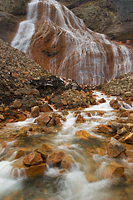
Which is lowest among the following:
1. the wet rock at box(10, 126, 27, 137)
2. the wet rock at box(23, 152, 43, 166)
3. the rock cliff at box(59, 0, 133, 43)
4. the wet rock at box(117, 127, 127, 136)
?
the wet rock at box(117, 127, 127, 136)

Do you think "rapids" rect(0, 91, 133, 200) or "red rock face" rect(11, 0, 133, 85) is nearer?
"rapids" rect(0, 91, 133, 200)

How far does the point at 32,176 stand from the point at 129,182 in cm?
136

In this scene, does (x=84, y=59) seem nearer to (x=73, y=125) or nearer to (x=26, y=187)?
(x=73, y=125)

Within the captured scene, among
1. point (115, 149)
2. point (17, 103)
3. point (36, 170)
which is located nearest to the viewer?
point (36, 170)

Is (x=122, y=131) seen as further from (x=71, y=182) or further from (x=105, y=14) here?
(x=105, y=14)

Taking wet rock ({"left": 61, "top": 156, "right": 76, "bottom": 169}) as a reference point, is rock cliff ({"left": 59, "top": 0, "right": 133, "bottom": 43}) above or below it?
above

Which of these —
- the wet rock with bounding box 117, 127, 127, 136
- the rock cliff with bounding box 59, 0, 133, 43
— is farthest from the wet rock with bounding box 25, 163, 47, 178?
the rock cliff with bounding box 59, 0, 133, 43

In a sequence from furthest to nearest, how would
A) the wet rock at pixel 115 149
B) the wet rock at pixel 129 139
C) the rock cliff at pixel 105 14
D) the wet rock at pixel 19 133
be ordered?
the rock cliff at pixel 105 14 < the wet rock at pixel 19 133 < the wet rock at pixel 129 139 < the wet rock at pixel 115 149

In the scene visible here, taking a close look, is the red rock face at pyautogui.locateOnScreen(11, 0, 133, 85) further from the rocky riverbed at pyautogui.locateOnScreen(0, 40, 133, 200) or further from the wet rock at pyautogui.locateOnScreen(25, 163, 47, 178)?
the wet rock at pyautogui.locateOnScreen(25, 163, 47, 178)

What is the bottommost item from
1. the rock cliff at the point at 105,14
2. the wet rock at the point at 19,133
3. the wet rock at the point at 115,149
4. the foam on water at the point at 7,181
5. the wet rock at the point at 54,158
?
the wet rock at the point at 115,149

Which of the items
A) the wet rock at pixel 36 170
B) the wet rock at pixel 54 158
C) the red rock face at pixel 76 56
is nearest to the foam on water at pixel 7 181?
the wet rock at pixel 36 170

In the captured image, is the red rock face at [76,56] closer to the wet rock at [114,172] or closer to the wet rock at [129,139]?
the wet rock at [129,139]

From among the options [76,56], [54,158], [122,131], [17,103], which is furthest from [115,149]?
[76,56]

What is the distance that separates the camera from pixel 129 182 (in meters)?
1.74
